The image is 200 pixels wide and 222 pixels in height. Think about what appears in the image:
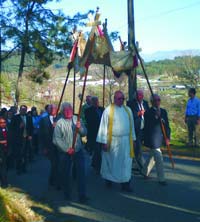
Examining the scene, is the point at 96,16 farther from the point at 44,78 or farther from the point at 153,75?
the point at 153,75

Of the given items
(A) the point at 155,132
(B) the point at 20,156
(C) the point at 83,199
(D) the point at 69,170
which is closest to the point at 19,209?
(C) the point at 83,199

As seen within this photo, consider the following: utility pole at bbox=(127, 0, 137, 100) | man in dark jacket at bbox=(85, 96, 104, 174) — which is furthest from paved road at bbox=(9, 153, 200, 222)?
utility pole at bbox=(127, 0, 137, 100)

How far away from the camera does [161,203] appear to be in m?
8.24

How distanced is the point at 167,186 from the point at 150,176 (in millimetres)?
1124

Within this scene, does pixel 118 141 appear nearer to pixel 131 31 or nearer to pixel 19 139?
pixel 19 139

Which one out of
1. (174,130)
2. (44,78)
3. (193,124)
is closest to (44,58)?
(44,78)

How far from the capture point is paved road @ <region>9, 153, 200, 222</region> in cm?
749

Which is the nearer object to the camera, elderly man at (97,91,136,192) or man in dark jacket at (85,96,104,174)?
elderly man at (97,91,136,192)

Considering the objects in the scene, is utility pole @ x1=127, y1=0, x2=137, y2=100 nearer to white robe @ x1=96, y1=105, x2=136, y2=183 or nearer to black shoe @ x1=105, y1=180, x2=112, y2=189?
white robe @ x1=96, y1=105, x2=136, y2=183

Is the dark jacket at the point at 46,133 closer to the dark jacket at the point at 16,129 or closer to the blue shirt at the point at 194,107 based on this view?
the dark jacket at the point at 16,129

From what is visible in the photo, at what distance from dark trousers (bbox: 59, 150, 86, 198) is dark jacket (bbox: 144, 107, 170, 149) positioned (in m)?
1.69

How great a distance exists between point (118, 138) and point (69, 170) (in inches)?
43.8

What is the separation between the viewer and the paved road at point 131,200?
7.49 m

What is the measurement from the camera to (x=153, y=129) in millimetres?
10047
